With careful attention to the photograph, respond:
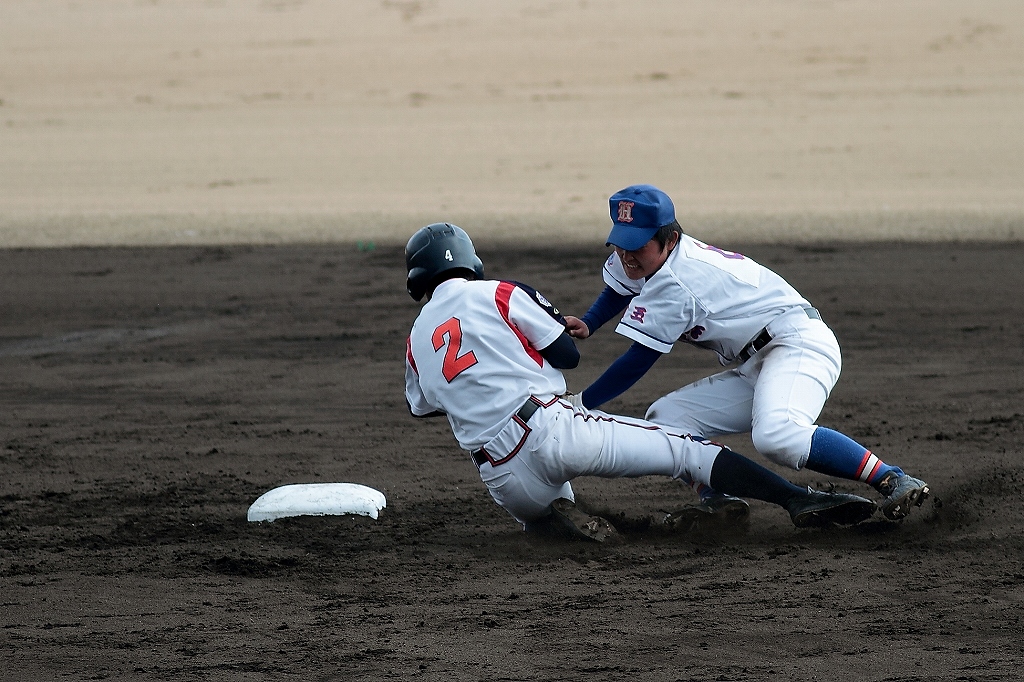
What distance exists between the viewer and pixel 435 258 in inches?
168

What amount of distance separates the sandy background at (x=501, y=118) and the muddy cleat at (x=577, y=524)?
772 cm

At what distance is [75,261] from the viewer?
11523 mm

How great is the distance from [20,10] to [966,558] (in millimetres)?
34393

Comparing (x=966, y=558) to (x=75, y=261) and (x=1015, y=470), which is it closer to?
(x=1015, y=470)

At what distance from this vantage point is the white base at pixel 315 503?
470cm

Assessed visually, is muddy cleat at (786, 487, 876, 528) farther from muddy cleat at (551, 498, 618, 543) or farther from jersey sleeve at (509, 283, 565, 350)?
jersey sleeve at (509, 283, 565, 350)

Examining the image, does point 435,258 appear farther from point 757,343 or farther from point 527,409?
point 757,343

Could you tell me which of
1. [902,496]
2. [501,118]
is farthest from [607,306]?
[501,118]

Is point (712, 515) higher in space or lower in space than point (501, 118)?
lower

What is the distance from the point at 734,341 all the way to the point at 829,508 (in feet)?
2.12

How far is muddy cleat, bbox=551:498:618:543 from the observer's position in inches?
168

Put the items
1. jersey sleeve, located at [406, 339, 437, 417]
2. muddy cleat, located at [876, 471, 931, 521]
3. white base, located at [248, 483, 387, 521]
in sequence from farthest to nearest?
white base, located at [248, 483, 387, 521], jersey sleeve, located at [406, 339, 437, 417], muddy cleat, located at [876, 471, 931, 521]

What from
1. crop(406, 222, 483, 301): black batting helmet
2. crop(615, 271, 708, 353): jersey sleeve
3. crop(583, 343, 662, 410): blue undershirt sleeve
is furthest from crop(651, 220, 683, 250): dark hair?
crop(406, 222, 483, 301): black batting helmet

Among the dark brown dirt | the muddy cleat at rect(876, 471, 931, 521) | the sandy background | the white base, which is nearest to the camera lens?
the dark brown dirt
